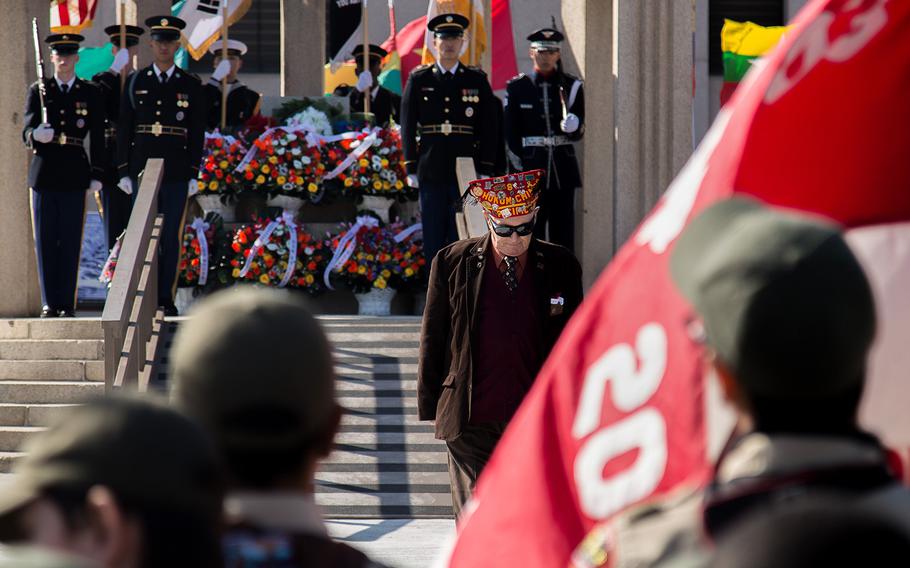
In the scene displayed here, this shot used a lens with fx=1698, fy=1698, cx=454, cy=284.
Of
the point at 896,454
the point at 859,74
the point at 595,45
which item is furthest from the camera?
the point at 595,45

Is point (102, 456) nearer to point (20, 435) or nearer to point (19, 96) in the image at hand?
point (20, 435)

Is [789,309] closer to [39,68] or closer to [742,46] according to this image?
[39,68]

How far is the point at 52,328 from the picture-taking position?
12.8m

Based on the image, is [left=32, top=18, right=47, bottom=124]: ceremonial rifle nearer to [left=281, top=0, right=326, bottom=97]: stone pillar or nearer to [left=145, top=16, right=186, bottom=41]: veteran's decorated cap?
[left=145, top=16, right=186, bottom=41]: veteran's decorated cap

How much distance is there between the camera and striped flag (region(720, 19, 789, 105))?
2177cm

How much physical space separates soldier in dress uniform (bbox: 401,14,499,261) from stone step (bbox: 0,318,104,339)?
2625mm

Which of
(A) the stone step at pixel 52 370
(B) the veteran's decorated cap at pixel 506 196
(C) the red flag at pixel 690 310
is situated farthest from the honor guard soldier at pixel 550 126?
(C) the red flag at pixel 690 310

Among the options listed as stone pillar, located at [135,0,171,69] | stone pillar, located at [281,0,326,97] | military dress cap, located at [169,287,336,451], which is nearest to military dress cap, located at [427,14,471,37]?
stone pillar, located at [135,0,171,69]

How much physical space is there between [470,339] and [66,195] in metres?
7.76

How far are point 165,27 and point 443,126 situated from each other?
2.59 m

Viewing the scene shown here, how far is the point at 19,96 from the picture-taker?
47.6 ft

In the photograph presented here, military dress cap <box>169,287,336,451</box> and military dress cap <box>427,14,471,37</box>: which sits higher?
military dress cap <box>169,287,336,451</box>

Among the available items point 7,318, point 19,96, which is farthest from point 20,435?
point 19,96

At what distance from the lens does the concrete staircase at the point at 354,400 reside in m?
10.3
